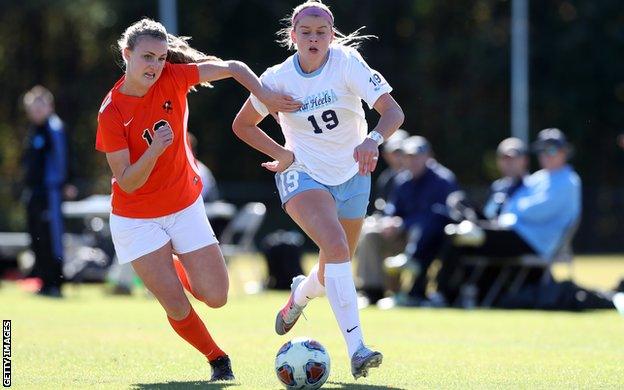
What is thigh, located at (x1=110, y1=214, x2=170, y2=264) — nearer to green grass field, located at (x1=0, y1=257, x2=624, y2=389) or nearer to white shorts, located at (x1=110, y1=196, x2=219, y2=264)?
white shorts, located at (x1=110, y1=196, x2=219, y2=264)

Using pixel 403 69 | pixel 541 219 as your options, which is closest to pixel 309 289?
pixel 541 219

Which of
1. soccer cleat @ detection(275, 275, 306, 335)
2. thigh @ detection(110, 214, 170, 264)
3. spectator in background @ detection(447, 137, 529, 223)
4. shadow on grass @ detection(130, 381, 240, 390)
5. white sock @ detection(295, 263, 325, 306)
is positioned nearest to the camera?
shadow on grass @ detection(130, 381, 240, 390)

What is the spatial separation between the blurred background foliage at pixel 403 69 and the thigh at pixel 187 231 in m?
20.7

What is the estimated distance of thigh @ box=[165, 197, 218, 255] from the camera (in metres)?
7.13

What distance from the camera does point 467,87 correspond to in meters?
31.5

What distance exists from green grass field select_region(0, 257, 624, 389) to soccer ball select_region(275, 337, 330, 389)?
182 mm

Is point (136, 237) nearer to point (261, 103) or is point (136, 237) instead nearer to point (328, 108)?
point (261, 103)

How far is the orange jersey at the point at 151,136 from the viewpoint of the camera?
6.89m

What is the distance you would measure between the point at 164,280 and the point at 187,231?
35 cm

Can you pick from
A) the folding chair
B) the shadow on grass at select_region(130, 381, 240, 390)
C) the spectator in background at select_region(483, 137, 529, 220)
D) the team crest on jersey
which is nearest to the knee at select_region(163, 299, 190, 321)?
the shadow on grass at select_region(130, 381, 240, 390)

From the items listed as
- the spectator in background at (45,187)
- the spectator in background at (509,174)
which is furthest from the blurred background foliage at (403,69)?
the spectator in background at (509,174)

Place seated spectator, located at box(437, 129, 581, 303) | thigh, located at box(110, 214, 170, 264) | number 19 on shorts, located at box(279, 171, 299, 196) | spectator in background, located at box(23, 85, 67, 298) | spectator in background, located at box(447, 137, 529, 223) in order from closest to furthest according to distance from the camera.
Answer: thigh, located at box(110, 214, 170, 264)
number 19 on shorts, located at box(279, 171, 299, 196)
seated spectator, located at box(437, 129, 581, 303)
spectator in background, located at box(447, 137, 529, 223)
spectator in background, located at box(23, 85, 67, 298)

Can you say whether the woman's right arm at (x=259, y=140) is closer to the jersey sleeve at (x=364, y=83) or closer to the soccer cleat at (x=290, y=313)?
the jersey sleeve at (x=364, y=83)

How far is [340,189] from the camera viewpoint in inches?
289
